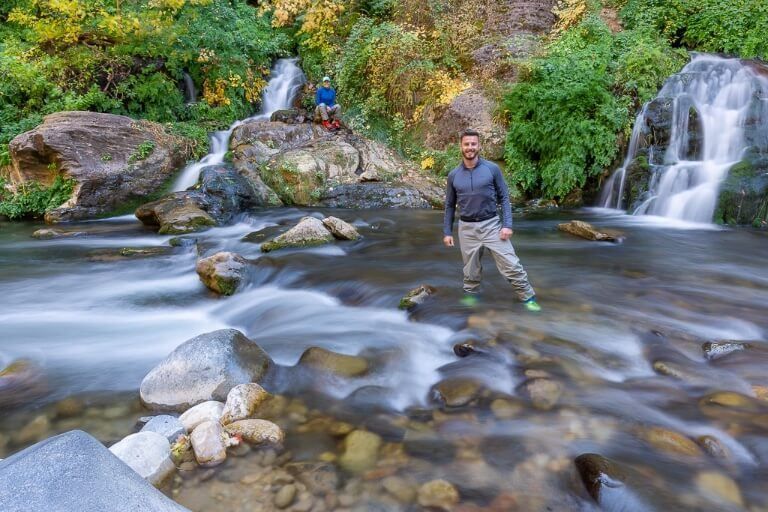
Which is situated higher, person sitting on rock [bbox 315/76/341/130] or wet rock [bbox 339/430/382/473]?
person sitting on rock [bbox 315/76/341/130]

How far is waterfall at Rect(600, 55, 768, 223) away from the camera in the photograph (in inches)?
392

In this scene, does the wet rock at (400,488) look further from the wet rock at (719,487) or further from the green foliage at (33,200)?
the green foliage at (33,200)

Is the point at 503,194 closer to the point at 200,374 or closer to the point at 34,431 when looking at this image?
the point at 200,374

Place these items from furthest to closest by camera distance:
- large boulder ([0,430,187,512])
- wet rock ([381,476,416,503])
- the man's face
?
the man's face → wet rock ([381,476,416,503]) → large boulder ([0,430,187,512])

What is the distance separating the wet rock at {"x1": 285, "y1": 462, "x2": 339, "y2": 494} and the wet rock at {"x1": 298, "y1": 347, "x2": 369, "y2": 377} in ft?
3.97

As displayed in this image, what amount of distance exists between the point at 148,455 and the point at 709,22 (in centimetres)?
1576

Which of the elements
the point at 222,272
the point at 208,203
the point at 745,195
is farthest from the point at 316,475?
the point at 745,195

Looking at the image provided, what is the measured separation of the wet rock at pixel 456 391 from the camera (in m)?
3.71

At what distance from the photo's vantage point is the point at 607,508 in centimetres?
262

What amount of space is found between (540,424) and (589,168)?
9694 mm

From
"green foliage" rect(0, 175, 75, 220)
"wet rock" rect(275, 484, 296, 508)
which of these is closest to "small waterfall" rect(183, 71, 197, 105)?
"green foliage" rect(0, 175, 75, 220)

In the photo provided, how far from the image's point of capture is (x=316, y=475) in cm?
295

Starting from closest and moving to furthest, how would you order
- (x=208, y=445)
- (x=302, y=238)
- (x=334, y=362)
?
1. (x=208, y=445)
2. (x=334, y=362)
3. (x=302, y=238)

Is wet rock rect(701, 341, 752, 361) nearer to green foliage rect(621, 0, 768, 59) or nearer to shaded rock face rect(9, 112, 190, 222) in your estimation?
green foliage rect(621, 0, 768, 59)
